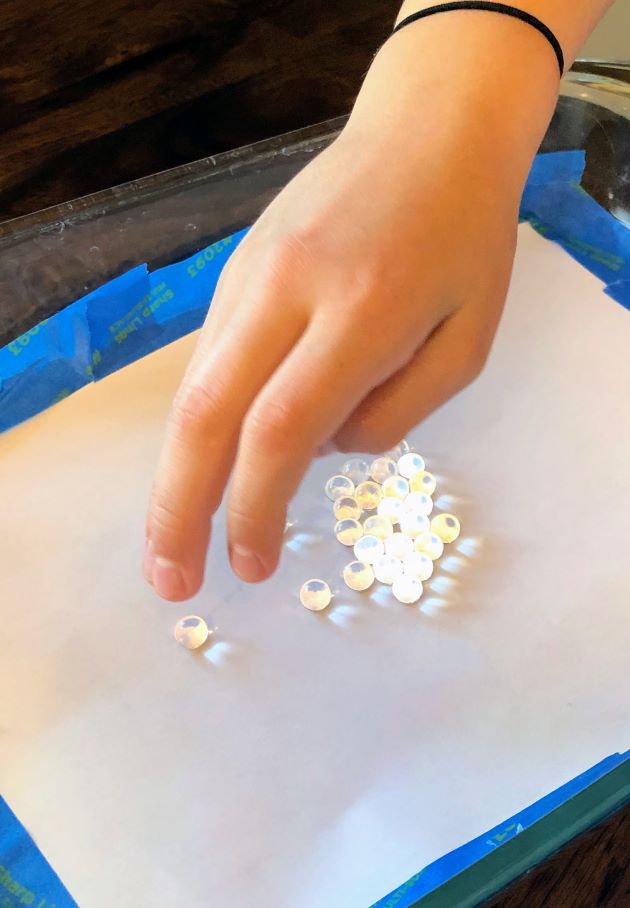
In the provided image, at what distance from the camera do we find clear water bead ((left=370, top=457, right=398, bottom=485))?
0.63 meters

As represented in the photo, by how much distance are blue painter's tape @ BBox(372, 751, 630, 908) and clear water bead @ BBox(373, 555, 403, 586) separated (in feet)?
0.54

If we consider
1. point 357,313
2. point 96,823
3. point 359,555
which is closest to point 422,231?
point 357,313

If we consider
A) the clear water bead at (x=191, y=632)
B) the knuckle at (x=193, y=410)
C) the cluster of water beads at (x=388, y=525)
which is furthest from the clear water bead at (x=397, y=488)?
the knuckle at (x=193, y=410)

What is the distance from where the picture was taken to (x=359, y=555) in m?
0.59

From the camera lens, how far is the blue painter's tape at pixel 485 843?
18.3 inches

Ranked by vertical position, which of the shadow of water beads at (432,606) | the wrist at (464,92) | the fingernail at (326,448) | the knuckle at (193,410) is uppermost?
the wrist at (464,92)

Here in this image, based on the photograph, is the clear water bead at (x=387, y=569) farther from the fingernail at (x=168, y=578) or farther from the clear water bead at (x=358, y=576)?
the fingernail at (x=168, y=578)

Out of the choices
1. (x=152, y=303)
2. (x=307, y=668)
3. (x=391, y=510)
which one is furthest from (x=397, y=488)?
(x=152, y=303)

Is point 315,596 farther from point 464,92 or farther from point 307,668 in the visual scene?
point 464,92

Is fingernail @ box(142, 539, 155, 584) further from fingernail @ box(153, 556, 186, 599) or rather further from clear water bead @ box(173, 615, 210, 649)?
clear water bead @ box(173, 615, 210, 649)

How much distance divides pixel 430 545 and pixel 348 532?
6 centimetres

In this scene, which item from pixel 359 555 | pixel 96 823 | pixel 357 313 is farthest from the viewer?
pixel 359 555

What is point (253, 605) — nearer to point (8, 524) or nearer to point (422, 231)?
point (8, 524)

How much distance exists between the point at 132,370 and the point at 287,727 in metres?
0.30
